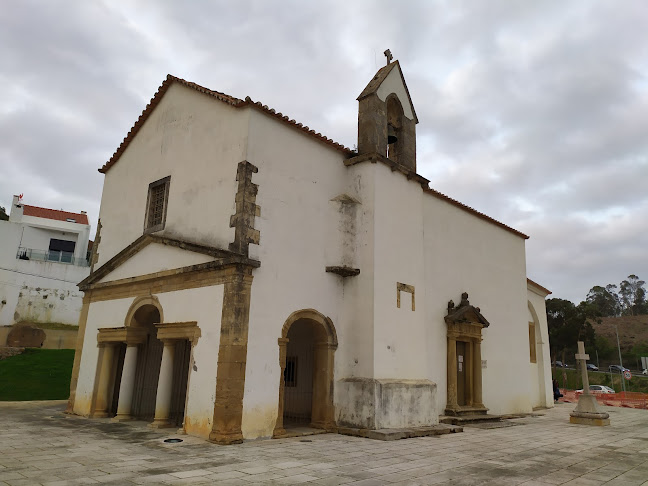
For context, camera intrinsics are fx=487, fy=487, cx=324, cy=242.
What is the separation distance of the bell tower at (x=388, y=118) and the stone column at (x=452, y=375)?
530 cm

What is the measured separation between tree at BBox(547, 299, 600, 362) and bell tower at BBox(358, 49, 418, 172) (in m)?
39.4

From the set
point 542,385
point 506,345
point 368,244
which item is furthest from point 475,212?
point 542,385

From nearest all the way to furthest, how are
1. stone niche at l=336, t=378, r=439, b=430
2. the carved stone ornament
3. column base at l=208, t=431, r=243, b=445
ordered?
column base at l=208, t=431, r=243, b=445
stone niche at l=336, t=378, r=439, b=430
the carved stone ornament

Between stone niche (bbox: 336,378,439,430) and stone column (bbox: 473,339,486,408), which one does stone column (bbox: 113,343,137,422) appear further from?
stone column (bbox: 473,339,486,408)

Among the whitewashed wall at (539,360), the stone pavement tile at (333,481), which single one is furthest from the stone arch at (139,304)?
the whitewashed wall at (539,360)

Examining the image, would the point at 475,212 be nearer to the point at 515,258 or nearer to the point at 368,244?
the point at 515,258

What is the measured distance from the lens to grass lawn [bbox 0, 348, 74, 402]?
1731 centimetres

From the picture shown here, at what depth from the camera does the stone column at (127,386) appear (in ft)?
39.9

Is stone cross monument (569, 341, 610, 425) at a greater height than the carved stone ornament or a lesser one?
lesser

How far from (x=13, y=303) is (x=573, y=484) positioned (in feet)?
112

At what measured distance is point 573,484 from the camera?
6480 mm

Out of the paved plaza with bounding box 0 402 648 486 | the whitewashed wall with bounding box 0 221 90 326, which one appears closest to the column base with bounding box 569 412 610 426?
the paved plaza with bounding box 0 402 648 486

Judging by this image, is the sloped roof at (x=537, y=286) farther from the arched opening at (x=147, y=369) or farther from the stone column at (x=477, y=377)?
the arched opening at (x=147, y=369)

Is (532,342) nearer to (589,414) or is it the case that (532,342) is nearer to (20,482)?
(589,414)
